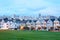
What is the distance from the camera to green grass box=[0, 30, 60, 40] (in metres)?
2.20

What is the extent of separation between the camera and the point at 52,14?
2.25m

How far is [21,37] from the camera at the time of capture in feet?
7.35

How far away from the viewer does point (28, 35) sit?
2223 millimetres

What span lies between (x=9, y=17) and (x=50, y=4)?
682 mm

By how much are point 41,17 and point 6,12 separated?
0.57 m

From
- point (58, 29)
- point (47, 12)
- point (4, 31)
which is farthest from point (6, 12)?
point (58, 29)

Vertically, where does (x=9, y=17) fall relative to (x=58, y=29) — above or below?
above

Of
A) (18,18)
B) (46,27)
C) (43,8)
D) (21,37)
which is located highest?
(43,8)

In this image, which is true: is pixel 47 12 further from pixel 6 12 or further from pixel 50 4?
pixel 6 12

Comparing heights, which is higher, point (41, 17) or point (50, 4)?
point (50, 4)

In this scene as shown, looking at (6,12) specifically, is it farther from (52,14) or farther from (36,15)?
(52,14)

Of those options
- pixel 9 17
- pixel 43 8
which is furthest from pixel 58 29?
pixel 9 17

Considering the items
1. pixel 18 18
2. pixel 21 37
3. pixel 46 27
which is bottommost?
pixel 21 37

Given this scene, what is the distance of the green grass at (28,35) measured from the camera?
2.20 m
